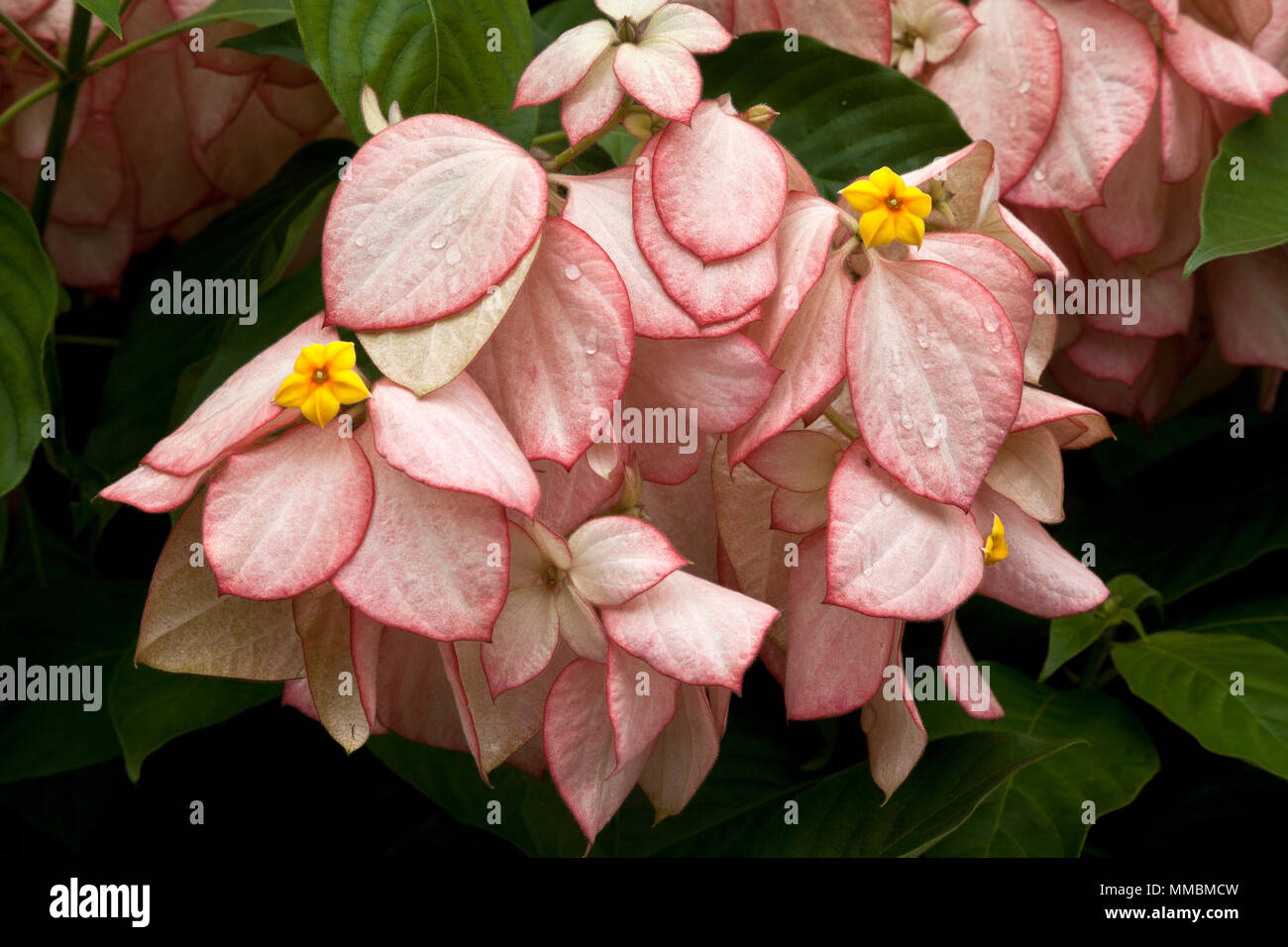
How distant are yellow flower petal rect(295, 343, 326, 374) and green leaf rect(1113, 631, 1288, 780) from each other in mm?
325

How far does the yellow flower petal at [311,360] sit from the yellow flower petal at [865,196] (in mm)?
143

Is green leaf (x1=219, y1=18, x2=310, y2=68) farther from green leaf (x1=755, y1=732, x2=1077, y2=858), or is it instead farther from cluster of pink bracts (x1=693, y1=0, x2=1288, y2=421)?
green leaf (x1=755, y1=732, x2=1077, y2=858)

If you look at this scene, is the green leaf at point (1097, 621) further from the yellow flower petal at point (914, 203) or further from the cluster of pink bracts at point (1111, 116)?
the yellow flower petal at point (914, 203)

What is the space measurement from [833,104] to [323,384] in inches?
9.6

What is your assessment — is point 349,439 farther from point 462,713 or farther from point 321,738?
point 321,738

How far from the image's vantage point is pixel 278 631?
317mm

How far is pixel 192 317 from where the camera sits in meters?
0.46

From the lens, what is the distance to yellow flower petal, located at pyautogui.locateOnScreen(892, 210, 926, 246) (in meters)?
0.31

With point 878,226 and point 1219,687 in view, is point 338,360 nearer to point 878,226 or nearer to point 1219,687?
point 878,226

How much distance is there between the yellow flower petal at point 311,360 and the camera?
10.8 inches

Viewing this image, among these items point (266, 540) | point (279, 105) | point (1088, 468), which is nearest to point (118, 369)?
point (279, 105)

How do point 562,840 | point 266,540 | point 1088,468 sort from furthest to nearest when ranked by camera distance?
point 1088,468, point 562,840, point 266,540

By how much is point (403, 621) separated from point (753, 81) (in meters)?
0.27

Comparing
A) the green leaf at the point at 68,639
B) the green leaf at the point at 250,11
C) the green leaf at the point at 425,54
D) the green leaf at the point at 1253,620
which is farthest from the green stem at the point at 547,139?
the green leaf at the point at 1253,620
